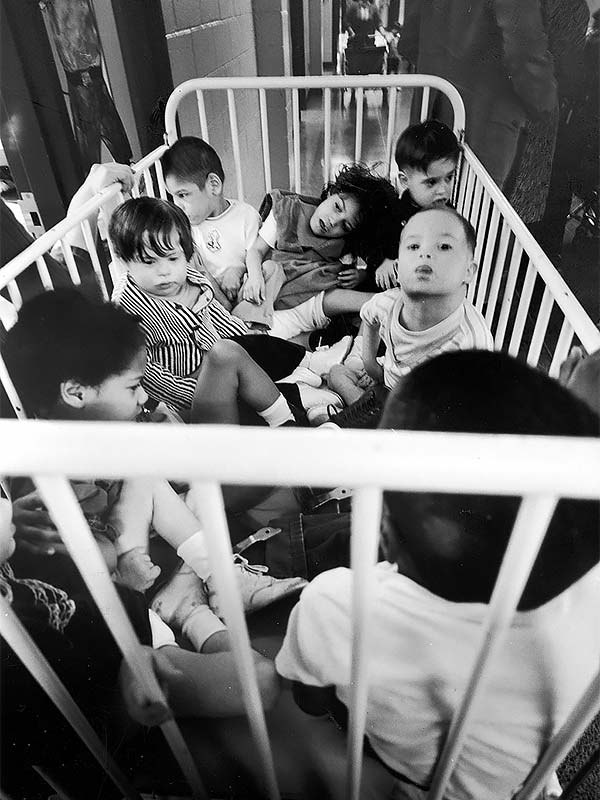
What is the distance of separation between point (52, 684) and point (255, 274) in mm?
600

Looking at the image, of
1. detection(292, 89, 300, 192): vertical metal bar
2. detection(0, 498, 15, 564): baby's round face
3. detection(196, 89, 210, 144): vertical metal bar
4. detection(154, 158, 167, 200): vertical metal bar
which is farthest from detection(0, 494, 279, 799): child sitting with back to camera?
detection(292, 89, 300, 192): vertical metal bar

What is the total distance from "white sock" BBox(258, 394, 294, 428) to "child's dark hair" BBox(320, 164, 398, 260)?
28cm

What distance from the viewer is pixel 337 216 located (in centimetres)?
78

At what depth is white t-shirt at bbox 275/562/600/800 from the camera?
0.95ft

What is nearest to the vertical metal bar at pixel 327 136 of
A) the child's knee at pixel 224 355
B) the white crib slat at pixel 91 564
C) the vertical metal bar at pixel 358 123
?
the vertical metal bar at pixel 358 123

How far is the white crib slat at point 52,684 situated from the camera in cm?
29

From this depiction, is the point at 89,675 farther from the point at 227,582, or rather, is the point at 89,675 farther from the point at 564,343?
the point at 564,343

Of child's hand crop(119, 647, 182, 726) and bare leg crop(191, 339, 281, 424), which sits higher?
bare leg crop(191, 339, 281, 424)

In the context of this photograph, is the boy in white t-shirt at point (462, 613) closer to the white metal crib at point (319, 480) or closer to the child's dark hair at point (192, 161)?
the white metal crib at point (319, 480)

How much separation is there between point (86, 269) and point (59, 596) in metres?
0.38

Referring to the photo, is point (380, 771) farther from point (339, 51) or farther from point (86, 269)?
point (339, 51)

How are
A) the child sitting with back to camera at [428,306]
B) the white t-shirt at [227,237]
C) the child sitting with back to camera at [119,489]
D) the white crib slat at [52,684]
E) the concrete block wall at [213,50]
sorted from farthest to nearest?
the white t-shirt at [227,237] < the concrete block wall at [213,50] < the child sitting with back to camera at [428,306] < the child sitting with back to camera at [119,489] < the white crib slat at [52,684]

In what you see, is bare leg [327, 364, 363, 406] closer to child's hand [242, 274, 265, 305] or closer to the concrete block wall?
child's hand [242, 274, 265, 305]

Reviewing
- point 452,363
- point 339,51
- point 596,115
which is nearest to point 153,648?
point 452,363
